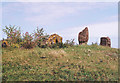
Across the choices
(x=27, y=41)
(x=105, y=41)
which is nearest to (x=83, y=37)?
(x=105, y=41)

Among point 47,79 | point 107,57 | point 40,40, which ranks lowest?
point 47,79

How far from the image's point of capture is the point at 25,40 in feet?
48.5

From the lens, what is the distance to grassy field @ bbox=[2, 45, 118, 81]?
8.82m

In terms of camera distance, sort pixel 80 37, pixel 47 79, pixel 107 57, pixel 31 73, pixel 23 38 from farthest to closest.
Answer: pixel 80 37 → pixel 23 38 → pixel 107 57 → pixel 31 73 → pixel 47 79

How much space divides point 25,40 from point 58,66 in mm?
5946

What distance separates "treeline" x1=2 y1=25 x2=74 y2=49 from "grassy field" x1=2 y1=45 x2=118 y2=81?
69.9 inches

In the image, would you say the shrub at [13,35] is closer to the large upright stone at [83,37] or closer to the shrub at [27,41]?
the shrub at [27,41]

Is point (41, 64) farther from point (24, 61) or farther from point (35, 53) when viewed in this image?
point (35, 53)

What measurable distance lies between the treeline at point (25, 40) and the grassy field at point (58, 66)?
1775 mm

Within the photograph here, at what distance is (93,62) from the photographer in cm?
1063

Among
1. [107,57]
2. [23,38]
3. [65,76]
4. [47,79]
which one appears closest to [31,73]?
[47,79]

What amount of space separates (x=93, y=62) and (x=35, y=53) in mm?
4233

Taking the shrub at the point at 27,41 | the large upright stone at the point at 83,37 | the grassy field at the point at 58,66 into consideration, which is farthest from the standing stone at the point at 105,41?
the shrub at the point at 27,41

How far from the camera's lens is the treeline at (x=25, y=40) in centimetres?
1434
